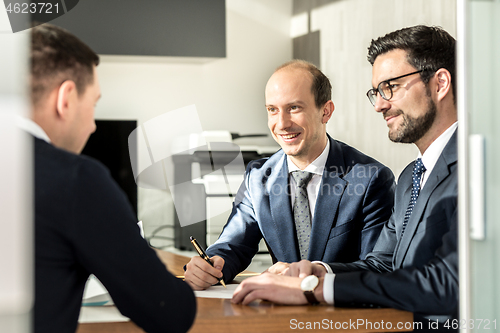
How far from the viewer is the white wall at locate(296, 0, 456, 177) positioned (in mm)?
2098

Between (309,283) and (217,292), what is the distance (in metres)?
0.27

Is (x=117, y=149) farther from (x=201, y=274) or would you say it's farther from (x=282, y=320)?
(x=282, y=320)

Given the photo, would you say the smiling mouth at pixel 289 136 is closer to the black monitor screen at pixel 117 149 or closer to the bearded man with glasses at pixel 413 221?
the bearded man with glasses at pixel 413 221

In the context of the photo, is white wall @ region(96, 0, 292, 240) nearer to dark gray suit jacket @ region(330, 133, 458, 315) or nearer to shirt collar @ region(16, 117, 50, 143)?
dark gray suit jacket @ region(330, 133, 458, 315)

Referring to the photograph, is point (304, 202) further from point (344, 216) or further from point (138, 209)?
point (138, 209)

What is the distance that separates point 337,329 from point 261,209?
2.21 feet

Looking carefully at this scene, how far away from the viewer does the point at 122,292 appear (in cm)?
81

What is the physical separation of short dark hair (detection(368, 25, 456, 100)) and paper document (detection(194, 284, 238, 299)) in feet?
2.61

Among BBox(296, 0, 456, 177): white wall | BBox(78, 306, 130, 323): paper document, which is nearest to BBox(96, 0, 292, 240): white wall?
BBox(296, 0, 456, 177): white wall

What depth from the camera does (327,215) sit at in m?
1.57

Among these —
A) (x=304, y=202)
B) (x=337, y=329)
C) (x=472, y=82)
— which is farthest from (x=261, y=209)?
Answer: (x=472, y=82)

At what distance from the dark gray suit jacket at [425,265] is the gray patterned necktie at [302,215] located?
325 mm

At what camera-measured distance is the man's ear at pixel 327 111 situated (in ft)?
5.98

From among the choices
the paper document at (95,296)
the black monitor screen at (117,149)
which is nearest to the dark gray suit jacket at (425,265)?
the paper document at (95,296)
